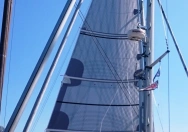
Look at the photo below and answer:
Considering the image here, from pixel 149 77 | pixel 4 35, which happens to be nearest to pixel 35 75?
pixel 4 35

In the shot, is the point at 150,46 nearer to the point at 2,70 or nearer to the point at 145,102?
the point at 145,102

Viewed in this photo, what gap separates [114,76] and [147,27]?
7.97ft

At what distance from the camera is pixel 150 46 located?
7027 mm

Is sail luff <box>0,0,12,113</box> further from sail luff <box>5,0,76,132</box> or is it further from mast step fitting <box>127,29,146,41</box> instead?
mast step fitting <box>127,29,146,41</box>

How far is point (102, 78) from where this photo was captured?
31.0 ft

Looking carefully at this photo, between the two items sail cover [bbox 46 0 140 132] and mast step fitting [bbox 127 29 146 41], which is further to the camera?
sail cover [bbox 46 0 140 132]

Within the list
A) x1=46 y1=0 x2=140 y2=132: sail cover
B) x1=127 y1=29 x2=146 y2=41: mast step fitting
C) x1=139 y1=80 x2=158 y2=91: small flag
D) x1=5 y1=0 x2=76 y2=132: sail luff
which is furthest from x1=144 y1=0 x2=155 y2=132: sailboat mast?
x1=5 y1=0 x2=76 y2=132: sail luff

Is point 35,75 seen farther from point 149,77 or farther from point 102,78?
point 102,78

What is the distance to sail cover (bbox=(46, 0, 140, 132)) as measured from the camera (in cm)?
Answer: 891

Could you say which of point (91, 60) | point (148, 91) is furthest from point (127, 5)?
point (148, 91)

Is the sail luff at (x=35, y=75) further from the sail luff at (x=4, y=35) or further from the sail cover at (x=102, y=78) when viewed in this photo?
the sail cover at (x=102, y=78)

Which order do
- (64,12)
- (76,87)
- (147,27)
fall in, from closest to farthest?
(64,12) → (147,27) → (76,87)

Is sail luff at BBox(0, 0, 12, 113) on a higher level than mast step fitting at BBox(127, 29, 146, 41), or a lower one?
lower

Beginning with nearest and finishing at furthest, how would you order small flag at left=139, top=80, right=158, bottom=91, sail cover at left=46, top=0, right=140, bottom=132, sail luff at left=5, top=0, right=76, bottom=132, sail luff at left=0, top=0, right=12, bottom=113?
sail luff at left=5, top=0, right=76, bottom=132 → sail luff at left=0, top=0, right=12, bottom=113 → small flag at left=139, top=80, right=158, bottom=91 → sail cover at left=46, top=0, right=140, bottom=132
